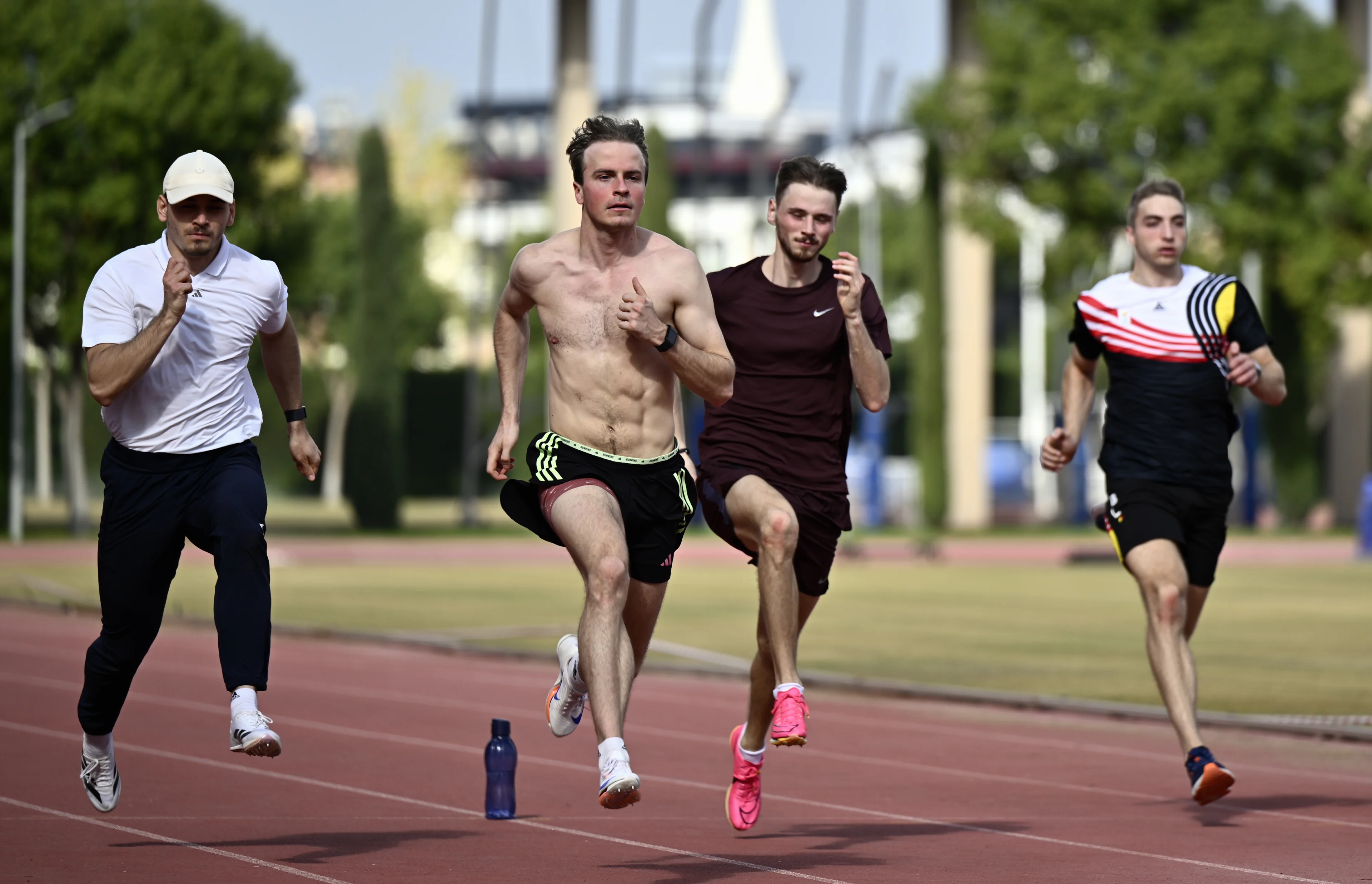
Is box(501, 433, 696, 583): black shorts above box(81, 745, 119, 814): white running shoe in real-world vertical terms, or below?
above

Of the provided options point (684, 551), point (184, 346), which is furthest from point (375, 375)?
point (184, 346)

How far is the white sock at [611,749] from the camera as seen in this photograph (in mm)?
7285

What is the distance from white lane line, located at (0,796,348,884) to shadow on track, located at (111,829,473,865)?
0.18 ft

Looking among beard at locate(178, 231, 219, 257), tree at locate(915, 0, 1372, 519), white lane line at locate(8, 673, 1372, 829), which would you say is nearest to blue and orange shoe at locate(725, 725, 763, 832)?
white lane line at locate(8, 673, 1372, 829)

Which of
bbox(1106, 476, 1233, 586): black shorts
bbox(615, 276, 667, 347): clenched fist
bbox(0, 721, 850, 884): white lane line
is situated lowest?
bbox(0, 721, 850, 884): white lane line

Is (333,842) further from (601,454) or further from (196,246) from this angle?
(196,246)

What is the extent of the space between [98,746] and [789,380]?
304cm

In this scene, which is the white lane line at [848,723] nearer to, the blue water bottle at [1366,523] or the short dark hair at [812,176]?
the short dark hair at [812,176]

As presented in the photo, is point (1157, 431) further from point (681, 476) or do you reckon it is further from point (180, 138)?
point (180, 138)

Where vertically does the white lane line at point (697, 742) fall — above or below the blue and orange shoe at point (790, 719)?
below

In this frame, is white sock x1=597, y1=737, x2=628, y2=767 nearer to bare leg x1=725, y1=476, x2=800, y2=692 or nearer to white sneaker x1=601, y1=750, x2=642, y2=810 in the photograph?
white sneaker x1=601, y1=750, x2=642, y2=810

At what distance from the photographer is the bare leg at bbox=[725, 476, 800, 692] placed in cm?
850

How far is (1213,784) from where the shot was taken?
348 inches

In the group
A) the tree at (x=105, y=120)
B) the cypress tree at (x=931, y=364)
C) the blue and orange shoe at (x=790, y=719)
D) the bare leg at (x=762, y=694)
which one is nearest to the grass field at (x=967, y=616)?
the bare leg at (x=762, y=694)
